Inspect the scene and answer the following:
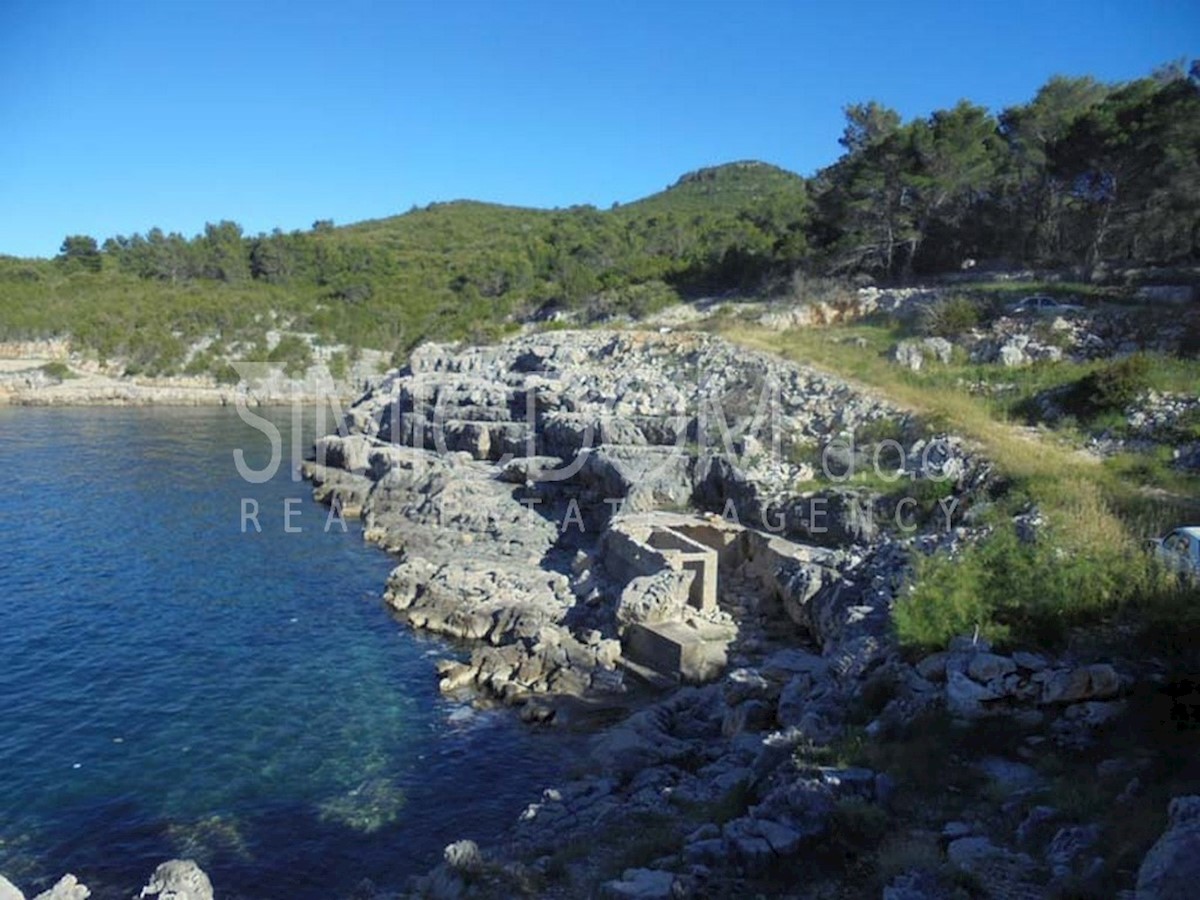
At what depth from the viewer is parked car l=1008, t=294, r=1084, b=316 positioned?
29203mm

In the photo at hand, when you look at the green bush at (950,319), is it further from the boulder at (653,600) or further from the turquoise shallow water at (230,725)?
the turquoise shallow water at (230,725)

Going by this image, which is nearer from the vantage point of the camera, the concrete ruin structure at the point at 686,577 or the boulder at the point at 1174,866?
the boulder at the point at 1174,866

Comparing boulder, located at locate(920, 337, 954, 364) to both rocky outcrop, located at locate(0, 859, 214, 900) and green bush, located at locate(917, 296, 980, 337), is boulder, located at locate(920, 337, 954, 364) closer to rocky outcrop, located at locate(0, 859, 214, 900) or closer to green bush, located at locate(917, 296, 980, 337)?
green bush, located at locate(917, 296, 980, 337)

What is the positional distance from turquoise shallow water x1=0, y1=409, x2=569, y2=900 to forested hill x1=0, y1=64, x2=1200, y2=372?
29.3 meters

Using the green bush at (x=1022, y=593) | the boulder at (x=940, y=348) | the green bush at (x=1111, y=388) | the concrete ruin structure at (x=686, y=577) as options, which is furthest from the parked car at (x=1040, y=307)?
the green bush at (x=1022, y=593)

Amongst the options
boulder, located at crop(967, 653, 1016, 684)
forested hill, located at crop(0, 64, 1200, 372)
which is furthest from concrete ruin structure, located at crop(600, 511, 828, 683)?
forested hill, located at crop(0, 64, 1200, 372)

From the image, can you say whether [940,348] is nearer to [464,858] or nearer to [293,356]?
[464,858]

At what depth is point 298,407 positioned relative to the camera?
7125 cm

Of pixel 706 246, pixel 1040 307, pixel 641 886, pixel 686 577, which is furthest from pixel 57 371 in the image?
pixel 641 886

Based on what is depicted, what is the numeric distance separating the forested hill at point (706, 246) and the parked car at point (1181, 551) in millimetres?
24662

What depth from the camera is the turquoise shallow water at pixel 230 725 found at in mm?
12062

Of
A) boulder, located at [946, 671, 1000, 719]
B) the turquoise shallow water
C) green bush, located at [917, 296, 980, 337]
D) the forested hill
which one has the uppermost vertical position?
the forested hill

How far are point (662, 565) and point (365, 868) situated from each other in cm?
959

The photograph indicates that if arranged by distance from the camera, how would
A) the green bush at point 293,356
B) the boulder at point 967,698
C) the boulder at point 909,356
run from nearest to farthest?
the boulder at point 967,698, the boulder at point 909,356, the green bush at point 293,356
